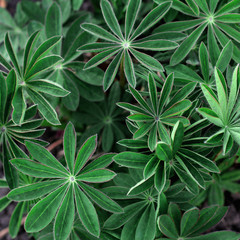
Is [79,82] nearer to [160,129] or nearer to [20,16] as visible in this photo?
[160,129]

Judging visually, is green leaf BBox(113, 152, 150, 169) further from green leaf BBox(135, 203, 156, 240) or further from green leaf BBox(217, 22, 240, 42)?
green leaf BBox(217, 22, 240, 42)

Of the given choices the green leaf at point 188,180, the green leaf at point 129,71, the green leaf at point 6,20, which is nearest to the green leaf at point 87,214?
the green leaf at point 188,180

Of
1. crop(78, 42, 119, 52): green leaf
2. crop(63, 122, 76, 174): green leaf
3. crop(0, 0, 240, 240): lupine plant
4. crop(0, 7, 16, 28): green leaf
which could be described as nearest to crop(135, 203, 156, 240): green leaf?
crop(0, 0, 240, 240): lupine plant

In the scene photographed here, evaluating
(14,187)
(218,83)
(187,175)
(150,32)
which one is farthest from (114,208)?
(150,32)

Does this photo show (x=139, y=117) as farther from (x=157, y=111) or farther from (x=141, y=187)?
(x=141, y=187)

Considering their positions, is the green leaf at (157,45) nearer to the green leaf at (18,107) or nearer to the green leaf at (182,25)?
the green leaf at (182,25)
